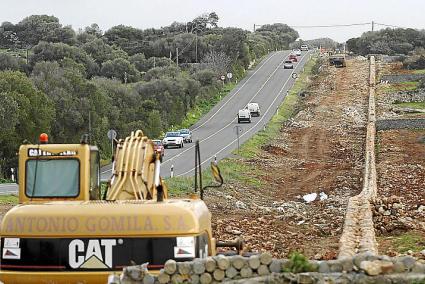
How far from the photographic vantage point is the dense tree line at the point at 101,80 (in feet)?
158

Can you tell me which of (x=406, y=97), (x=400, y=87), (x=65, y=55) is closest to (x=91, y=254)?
(x=406, y=97)

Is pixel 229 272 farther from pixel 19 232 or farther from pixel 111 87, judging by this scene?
pixel 111 87

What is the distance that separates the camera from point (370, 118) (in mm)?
64875

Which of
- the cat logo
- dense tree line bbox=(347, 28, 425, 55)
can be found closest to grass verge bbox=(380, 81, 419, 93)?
A: dense tree line bbox=(347, 28, 425, 55)

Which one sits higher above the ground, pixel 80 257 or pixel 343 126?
pixel 80 257

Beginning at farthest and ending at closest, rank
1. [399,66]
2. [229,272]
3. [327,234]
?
[399,66] < [327,234] < [229,272]

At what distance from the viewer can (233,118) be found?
254 ft

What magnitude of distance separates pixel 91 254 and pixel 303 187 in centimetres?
2993

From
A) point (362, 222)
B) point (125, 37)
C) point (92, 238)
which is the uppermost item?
point (125, 37)

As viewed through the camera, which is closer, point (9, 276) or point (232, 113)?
point (9, 276)

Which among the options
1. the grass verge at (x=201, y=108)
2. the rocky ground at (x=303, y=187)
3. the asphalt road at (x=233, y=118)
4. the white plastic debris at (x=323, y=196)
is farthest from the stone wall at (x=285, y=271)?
the grass verge at (x=201, y=108)

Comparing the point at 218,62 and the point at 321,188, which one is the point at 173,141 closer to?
the point at 321,188

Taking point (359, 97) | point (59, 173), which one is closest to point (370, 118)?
point (359, 97)

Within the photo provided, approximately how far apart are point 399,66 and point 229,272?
96332 millimetres
